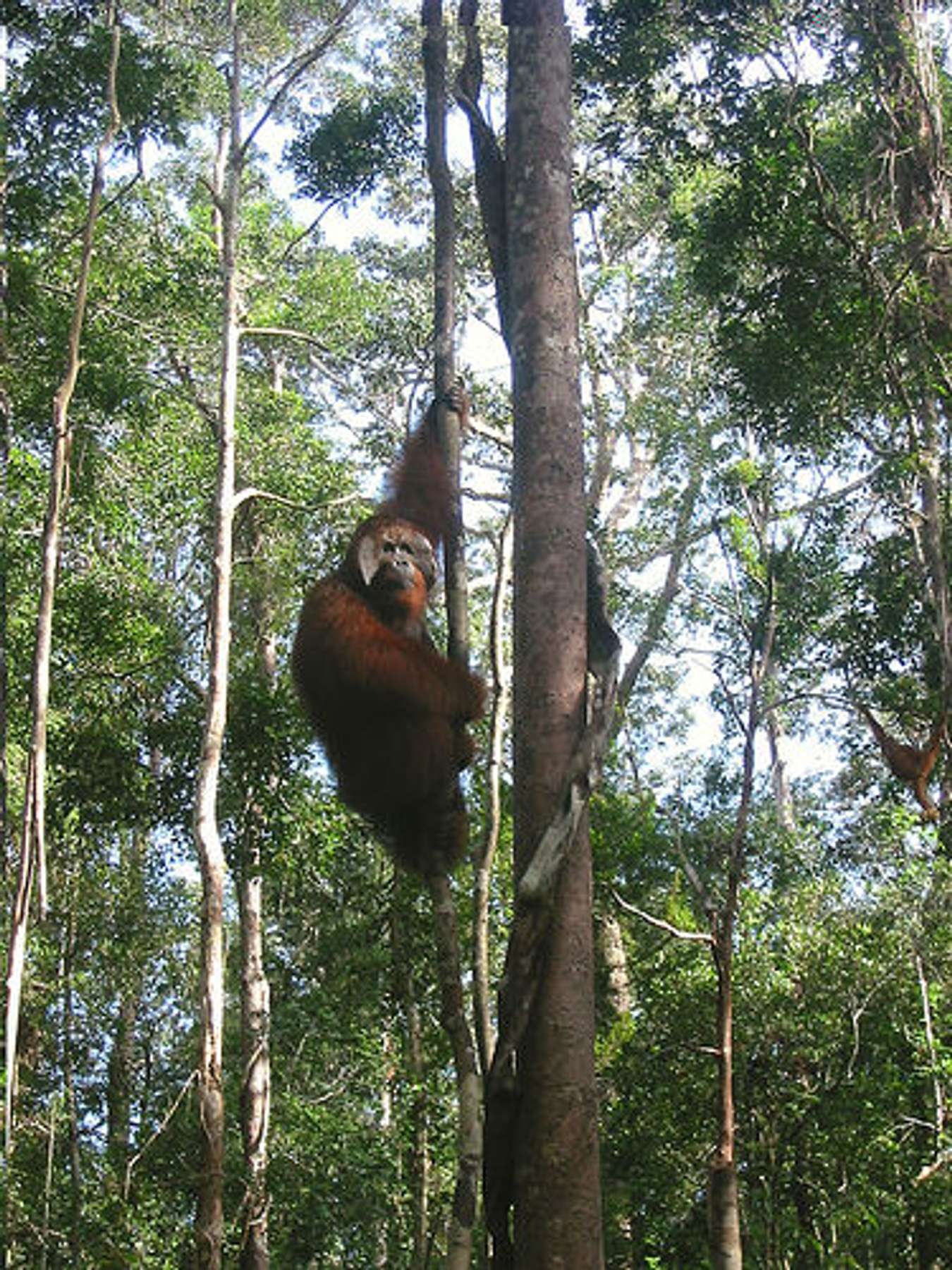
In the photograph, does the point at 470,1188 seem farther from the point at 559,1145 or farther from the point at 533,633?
the point at 533,633

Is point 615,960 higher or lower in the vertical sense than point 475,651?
lower

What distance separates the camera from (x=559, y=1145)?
1.89m

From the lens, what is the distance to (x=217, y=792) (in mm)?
6711

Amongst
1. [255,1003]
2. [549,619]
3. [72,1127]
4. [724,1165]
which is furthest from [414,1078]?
[549,619]

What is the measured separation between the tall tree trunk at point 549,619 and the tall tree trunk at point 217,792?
3724 mm

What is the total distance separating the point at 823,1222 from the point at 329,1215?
9.80 ft

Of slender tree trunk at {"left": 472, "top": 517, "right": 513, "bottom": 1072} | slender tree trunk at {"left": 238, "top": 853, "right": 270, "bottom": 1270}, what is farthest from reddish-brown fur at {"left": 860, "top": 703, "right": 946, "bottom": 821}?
slender tree trunk at {"left": 238, "top": 853, "right": 270, "bottom": 1270}

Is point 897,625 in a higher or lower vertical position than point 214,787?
higher

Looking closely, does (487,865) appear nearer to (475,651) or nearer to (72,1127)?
(72,1127)

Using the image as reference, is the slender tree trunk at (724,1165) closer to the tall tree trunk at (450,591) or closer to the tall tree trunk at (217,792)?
the tall tree trunk at (450,591)

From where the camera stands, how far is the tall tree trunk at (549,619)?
1.89 meters

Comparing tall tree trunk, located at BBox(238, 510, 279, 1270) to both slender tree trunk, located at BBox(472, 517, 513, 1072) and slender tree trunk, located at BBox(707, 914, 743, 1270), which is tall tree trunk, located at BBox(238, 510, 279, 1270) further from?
slender tree trunk, located at BBox(707, 914, 743, 1270)

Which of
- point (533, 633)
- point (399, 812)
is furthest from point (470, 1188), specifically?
point (533, 633)

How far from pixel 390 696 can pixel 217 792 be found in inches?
147
